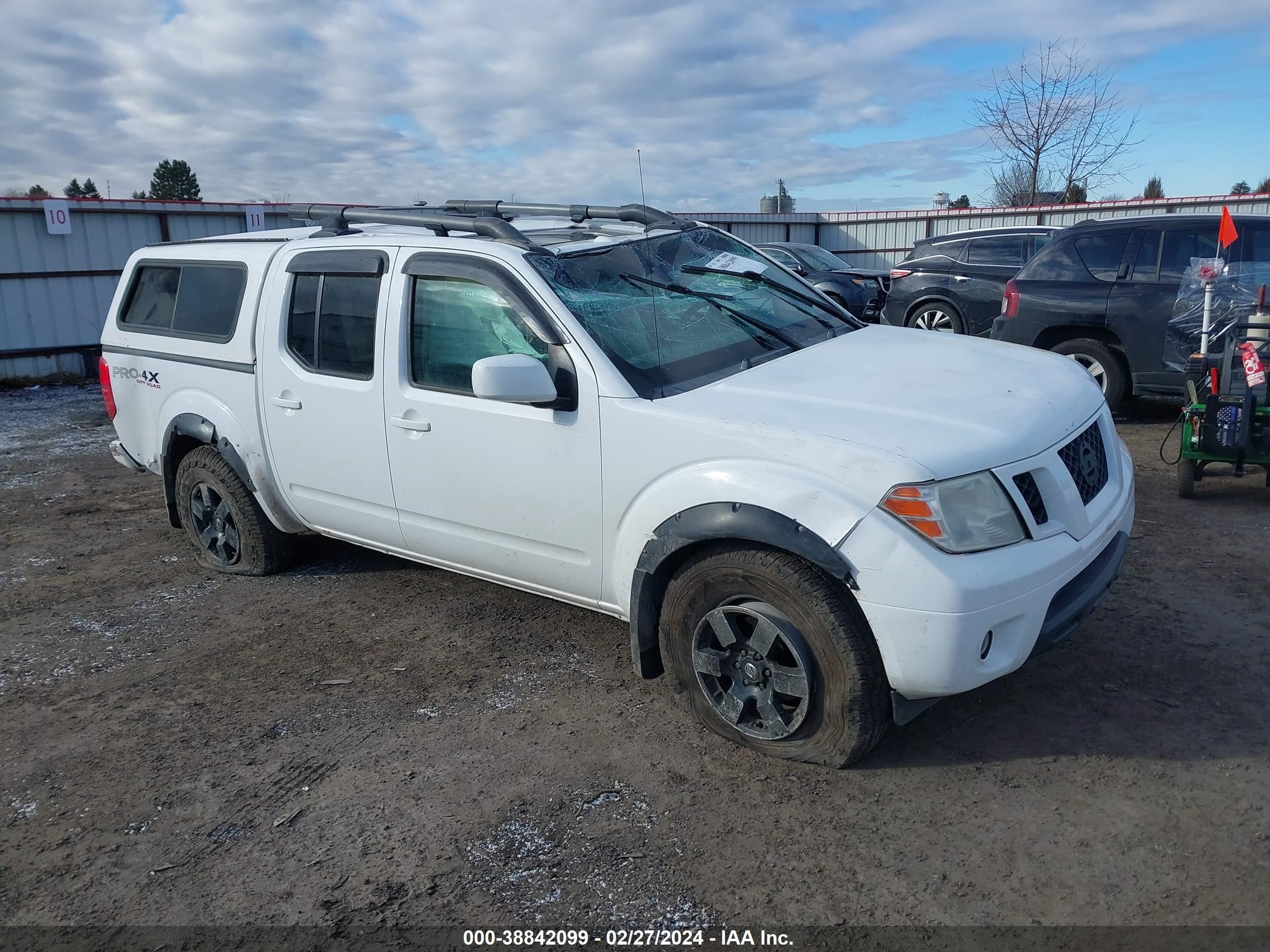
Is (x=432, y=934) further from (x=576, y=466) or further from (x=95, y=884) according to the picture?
(x=576, y=466)

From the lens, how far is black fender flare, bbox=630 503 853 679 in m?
2.98

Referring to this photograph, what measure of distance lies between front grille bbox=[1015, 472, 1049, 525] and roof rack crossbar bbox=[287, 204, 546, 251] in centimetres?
207

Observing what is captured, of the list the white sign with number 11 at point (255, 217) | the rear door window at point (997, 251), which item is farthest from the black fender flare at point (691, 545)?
the white sign with number 11 at point (255, 217)

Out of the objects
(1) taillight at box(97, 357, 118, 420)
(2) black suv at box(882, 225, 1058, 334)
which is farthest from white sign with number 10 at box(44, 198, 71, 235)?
(2) black suv at box(882, 225, 1058, 334)

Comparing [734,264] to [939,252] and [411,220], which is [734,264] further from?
[939,252]

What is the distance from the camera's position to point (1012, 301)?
28.0 ft

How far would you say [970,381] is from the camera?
3.57 m

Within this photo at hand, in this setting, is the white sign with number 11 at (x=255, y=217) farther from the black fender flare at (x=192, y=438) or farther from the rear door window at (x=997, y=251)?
the black fender flare at (x=192, y=438)

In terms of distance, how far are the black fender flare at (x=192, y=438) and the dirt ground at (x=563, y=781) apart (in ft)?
2.53

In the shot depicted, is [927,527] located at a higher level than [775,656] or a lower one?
higher

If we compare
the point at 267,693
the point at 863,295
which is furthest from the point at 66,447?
the point at 863,295

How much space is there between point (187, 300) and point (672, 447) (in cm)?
345

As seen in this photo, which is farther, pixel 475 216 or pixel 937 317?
pixel 937 317

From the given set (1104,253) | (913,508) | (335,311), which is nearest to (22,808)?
(335,311)
